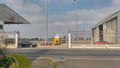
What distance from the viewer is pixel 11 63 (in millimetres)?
6391

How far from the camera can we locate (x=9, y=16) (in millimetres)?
59281

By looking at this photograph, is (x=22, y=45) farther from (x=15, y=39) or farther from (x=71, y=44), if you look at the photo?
(x=71, y=44)

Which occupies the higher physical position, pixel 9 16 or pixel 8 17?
pixel 9 16

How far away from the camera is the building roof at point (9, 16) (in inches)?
2288

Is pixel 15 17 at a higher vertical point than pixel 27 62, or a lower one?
higher

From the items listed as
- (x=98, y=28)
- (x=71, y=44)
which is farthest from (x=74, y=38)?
(x=98, y=28)

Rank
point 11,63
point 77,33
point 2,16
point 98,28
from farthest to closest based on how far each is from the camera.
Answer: point 98,28 < point 2,16 < point 77,33 < point 11,63

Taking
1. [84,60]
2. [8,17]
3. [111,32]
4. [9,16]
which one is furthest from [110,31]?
[84,60]

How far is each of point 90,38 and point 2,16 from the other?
24187 millimetres

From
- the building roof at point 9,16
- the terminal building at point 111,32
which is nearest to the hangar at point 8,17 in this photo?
the building roof at point 9,16

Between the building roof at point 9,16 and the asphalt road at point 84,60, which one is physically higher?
the building roof at point 9,16

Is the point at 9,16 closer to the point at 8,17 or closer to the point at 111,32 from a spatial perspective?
the point at 8,17

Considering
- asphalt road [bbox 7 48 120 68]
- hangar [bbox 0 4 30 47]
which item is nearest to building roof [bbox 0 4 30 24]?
hangar [bbox 0 4 30 47]

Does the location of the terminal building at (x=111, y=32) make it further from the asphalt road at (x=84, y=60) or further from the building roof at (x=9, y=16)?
the building roof at (x=9, y=16)
